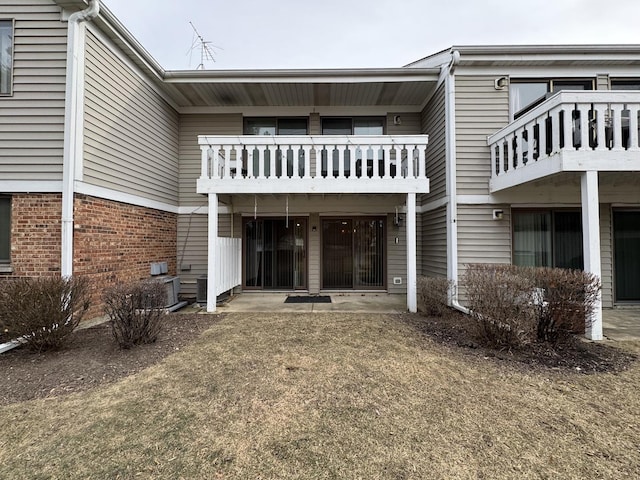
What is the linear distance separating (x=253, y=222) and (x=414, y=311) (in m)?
4.91

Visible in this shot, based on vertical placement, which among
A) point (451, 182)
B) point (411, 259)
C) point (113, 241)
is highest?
point (451, 182)

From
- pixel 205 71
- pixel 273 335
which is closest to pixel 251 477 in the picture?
pixel 273 335

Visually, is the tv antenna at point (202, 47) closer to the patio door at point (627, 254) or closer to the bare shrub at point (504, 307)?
the bare shrub at point (504, 307)

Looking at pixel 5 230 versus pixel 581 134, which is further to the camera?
pixel 5 230

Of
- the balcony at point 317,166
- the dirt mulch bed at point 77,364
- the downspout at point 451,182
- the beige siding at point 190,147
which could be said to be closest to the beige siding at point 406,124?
the downspout at point 451,182

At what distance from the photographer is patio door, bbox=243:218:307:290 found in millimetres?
8766

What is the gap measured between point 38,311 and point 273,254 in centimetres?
538

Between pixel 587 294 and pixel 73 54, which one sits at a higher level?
pixel 73 54

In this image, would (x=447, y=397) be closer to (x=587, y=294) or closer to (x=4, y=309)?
(x=587, y=294)

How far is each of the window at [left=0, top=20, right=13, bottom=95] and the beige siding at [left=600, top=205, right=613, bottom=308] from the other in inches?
474

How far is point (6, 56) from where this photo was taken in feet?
17.6

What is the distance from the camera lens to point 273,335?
5070 millimetres

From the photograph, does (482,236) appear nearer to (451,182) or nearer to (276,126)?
(451,182)

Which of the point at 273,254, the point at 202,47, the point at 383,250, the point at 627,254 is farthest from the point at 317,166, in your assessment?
the point at 627,254
